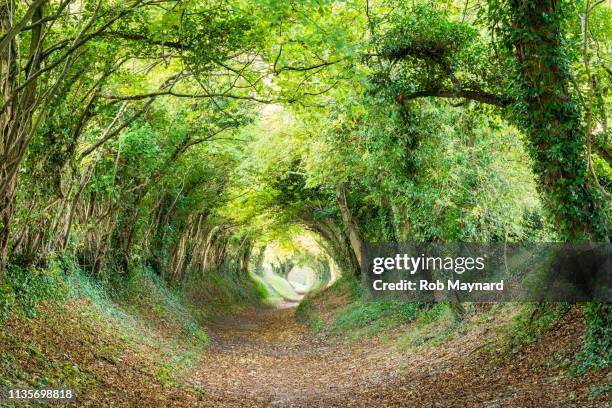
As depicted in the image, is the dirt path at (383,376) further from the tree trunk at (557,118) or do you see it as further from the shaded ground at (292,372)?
the tree trunk at (557,118)

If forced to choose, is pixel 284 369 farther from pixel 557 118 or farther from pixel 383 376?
pixel 557 118

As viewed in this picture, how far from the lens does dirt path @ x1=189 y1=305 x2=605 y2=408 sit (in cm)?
843

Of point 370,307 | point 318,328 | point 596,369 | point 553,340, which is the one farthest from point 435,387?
point 318,328

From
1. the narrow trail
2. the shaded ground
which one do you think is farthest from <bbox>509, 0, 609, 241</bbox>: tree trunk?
the narrow trail

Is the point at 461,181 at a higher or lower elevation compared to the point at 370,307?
higher

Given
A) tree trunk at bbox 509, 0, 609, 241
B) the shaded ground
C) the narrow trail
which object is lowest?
the narrow trail

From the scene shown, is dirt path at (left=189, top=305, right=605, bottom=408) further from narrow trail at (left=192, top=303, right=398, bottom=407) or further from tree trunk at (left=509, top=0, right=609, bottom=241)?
tree trunk at (left=509, top=0, right=609, bottom=241)

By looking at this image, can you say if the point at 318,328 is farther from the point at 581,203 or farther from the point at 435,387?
the point at 581,203

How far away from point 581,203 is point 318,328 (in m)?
16.5

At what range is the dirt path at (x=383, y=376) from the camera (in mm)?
8434

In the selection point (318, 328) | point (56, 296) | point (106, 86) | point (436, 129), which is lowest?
point (318, 328)

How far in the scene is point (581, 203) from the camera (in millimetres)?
8742

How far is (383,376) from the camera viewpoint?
40.9 feet

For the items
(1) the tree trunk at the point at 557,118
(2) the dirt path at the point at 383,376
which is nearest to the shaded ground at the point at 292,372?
(2) the dirt path at the point at 383,376
